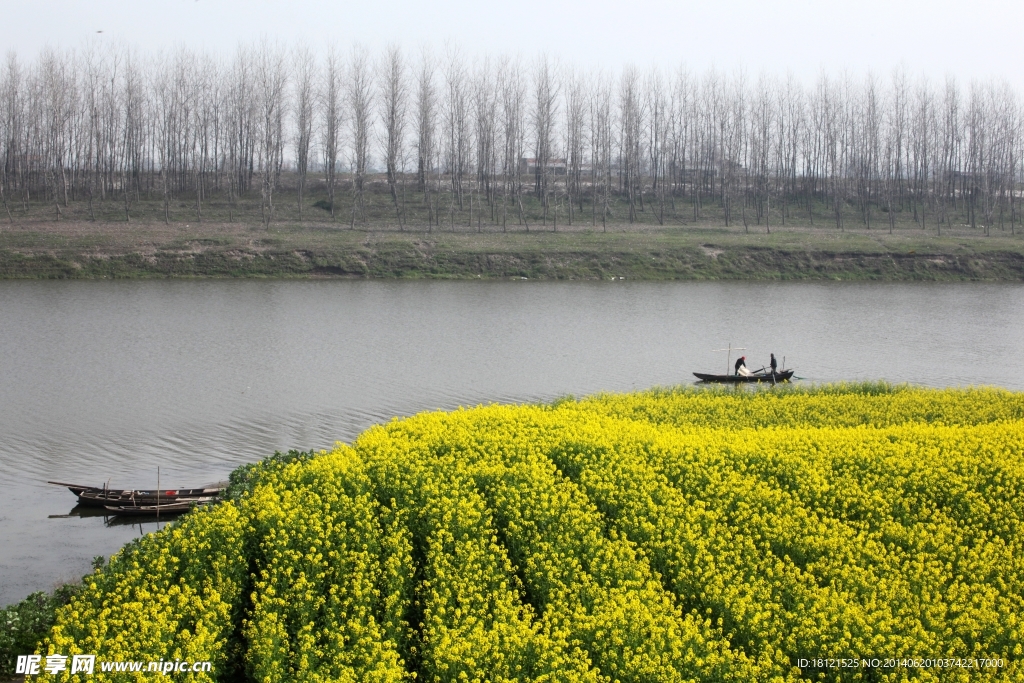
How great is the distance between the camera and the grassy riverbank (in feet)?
161

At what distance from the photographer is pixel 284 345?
29281 mm

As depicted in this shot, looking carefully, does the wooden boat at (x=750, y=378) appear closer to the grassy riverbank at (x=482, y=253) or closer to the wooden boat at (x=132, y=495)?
the wooden boat at (x=132, y=495)

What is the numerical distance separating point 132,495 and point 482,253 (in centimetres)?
4105

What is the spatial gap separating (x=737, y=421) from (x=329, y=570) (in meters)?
9.03

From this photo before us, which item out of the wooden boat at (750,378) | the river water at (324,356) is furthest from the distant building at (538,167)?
the wooden boat at (750,378)

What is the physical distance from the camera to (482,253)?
54719mm

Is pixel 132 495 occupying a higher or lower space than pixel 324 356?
lower

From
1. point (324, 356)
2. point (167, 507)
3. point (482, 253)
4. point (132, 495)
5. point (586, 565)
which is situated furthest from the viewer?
point (482, 253)

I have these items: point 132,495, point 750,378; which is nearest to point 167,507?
point 132,495

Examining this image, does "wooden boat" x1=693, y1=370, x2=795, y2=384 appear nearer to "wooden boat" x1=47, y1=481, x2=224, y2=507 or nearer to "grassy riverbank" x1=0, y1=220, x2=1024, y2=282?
"wooden boat" x1=47, y1=481, x2=224, y2=507

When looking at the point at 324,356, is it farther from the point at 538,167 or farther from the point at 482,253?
the point at 538,167

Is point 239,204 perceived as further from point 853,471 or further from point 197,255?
point 853,471

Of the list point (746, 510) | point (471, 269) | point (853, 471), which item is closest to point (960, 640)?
point (746, 510)

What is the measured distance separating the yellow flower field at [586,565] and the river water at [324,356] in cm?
409
